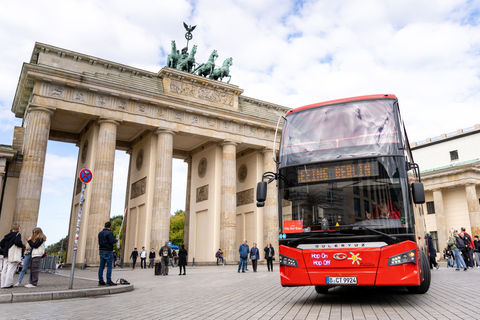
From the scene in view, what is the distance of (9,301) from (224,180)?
23.5 metres

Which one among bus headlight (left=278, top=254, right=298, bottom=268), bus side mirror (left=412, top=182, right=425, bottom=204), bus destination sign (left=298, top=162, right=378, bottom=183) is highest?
bus destination sign (left=298, top=162, right=378, bottom=183)

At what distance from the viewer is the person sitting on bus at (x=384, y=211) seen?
709cm

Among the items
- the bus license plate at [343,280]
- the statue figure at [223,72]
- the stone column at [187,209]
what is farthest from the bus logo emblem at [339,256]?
the stone column at [187,209]

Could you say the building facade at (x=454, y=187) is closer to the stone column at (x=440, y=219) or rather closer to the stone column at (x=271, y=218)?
the stone column at (x=440, y=219)

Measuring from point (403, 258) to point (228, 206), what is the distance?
2394 cm

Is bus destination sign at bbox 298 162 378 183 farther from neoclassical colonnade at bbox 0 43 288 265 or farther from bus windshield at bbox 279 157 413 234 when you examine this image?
neoclassical colonnade at bbox 0 43 288 265

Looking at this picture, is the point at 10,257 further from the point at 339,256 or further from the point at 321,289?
the point at 339,256

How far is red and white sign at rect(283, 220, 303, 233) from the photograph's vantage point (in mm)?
7723

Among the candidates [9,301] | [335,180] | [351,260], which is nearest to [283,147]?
[335,180]

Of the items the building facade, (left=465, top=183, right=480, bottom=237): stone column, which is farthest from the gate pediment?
(left=465, top=183, right=480, bottom=237): stone column

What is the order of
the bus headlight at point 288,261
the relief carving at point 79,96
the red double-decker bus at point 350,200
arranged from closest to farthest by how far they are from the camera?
1. the red double-decker bus at point 350,200
2. the bus headlight at point 288,261
3. the relief carving at point 79,96

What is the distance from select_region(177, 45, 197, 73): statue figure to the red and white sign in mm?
25992

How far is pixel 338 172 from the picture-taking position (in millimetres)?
7625

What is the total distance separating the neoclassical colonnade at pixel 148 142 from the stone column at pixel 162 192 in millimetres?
72
